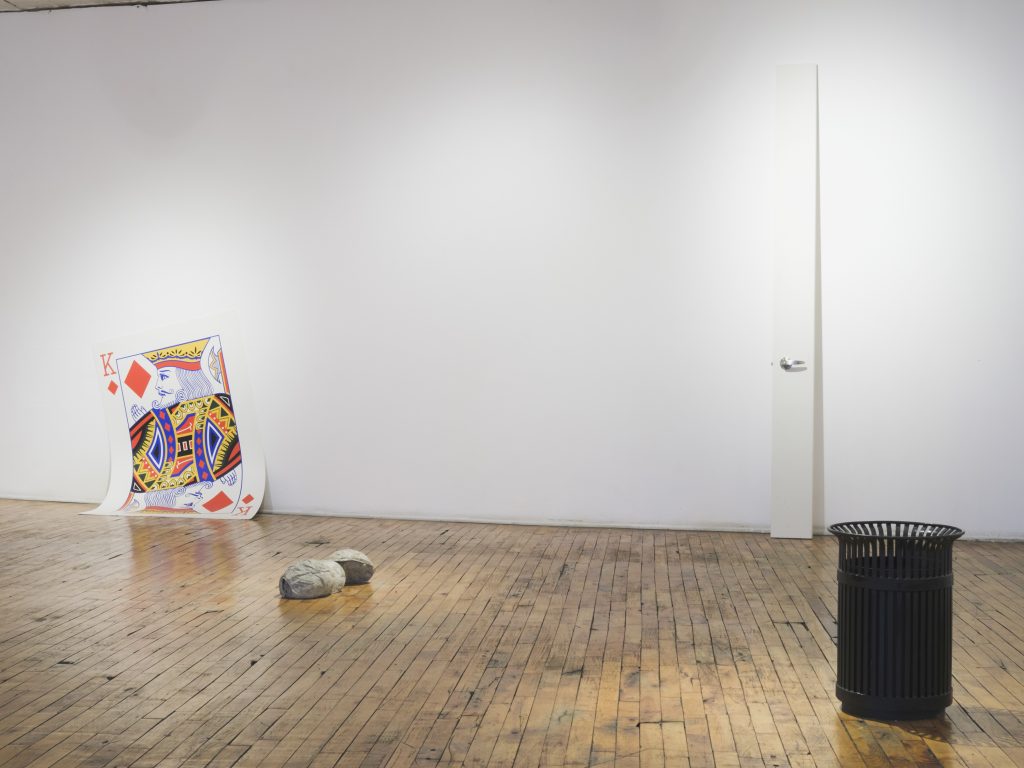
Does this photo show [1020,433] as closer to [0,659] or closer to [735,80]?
[735,80]

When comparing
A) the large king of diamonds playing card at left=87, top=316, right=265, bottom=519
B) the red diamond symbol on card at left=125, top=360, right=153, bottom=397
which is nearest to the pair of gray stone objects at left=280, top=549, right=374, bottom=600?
the large king of diamonds playing card at left=87, top=316, right=265, bottom=519

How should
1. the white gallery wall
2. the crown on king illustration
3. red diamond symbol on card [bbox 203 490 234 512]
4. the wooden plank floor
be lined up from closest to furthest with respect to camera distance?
the wooden plank floor
the white gallery wall
red diamond symbol on card [bbox 203 490 234 512]
the crown on king illustration

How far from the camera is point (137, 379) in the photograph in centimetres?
750

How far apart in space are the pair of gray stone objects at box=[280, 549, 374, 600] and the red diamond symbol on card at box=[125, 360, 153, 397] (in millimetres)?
2811

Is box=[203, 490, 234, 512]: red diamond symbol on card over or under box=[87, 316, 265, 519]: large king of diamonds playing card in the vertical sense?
under

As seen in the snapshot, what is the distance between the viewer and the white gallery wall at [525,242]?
21.0ft

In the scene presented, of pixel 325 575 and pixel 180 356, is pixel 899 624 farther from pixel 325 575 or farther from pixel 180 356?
pixel 180 356

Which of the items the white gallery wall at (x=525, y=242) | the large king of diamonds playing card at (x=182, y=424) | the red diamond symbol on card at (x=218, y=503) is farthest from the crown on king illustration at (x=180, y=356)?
the red diamond symbol on card at (x=218, y=503)

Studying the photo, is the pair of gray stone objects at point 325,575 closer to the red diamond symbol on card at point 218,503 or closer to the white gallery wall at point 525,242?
the white gallery wall at point 525,242

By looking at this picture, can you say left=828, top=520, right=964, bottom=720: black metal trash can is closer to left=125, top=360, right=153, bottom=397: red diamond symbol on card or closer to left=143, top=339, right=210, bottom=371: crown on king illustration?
left=143, top=339, right=210, bottom=371: crown on king illustration

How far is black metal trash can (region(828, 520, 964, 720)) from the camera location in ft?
10.8

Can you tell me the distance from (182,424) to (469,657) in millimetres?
3971

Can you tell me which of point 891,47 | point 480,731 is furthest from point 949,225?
point 480,731

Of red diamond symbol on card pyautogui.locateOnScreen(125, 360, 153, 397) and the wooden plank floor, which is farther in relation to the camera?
red diamond symbol on card pyautogui.locateOnScreen(125, 360, 153, 397)
